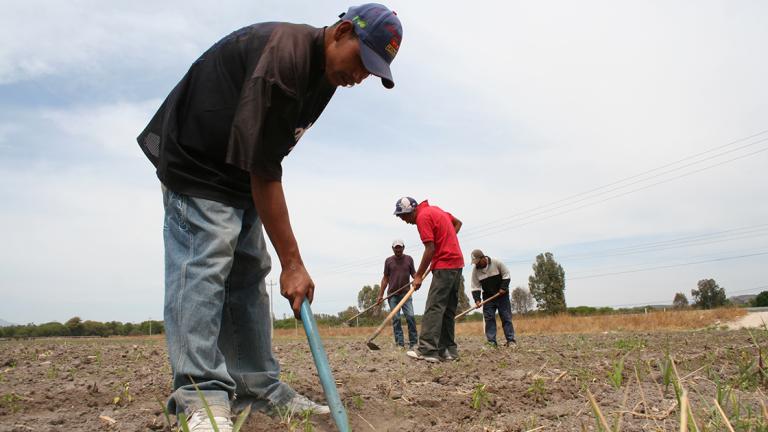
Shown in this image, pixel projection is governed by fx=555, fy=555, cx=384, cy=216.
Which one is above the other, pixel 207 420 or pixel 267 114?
pixel 267 114

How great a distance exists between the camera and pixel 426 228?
604cm

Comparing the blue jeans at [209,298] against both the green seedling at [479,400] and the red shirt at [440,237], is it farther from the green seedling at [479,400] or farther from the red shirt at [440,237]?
the red shirt at [440,237]

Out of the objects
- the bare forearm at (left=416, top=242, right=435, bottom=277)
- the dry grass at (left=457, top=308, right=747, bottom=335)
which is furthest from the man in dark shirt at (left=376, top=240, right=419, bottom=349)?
the dry grass at (left=457, top=308, right=747, bottom=335)

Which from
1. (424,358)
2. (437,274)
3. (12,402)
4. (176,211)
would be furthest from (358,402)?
(437,274)

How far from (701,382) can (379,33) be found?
2.57 meters

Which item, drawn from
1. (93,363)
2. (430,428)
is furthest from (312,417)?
(93,363)

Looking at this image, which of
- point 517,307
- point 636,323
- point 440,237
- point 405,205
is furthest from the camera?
point 517,307

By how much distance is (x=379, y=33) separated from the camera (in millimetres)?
2047

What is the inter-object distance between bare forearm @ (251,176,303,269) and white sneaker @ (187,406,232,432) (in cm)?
54

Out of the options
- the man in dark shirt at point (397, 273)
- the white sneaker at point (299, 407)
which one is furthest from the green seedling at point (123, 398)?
the man in dark shirt at point (397, 273)

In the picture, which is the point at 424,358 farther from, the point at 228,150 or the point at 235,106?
the point at 228,150

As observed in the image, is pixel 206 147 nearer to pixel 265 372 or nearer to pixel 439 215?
pixel 265 372

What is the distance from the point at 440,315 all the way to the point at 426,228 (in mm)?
942

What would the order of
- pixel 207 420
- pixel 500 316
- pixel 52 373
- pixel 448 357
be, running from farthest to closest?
pixel 500 316 < pixel 448 357 < pixel 52 373 < pixel 207 420
